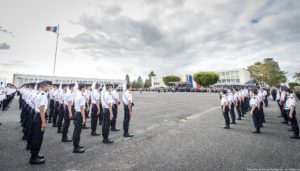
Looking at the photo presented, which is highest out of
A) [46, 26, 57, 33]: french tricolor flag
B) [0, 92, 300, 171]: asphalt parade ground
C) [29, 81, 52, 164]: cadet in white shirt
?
[46, 26, 57, 33]: french tricolor flag

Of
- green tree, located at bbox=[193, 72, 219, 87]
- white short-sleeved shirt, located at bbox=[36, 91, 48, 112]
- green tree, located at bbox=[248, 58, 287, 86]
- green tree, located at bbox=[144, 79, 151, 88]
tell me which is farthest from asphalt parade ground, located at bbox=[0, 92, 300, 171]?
green tree, located at bbox=[144, 79, 151, 88]

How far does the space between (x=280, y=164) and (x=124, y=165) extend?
411 cm

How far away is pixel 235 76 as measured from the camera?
89875mm

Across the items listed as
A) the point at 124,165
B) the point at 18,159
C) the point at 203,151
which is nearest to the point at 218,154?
the point at 203,151

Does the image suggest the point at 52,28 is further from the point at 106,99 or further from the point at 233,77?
the point at 233,77

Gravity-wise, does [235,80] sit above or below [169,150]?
above

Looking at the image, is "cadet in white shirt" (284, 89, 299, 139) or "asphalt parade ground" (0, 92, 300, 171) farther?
"cadet in white shirt" (284, 89, 299, 139)

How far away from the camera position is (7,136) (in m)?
6.55

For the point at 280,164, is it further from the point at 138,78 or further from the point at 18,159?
the point at 138,78

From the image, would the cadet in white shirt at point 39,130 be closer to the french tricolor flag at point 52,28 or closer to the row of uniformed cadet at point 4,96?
the row of uniformed cadet at point 4,96

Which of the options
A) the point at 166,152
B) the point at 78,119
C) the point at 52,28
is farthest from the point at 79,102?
the point at 52,28

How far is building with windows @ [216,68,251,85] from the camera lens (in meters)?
85.5

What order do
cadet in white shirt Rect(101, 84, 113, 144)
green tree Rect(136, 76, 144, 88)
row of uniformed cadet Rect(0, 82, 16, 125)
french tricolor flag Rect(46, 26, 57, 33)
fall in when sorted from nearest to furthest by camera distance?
cadet in white shirt Rect(101, 84, 113, 144) < row of uniformed cadet Rect(0, 82, 16, 125) < french tricolor flag Rect(46, 26, 57, 33) < green tree Rect(136, 76, 144, 88)

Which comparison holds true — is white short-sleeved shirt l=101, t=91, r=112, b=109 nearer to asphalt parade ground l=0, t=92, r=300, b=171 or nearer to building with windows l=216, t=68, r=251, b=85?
asphalt parade ground l=0, t=92, r=300, b=171
